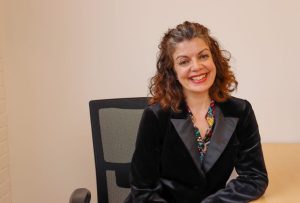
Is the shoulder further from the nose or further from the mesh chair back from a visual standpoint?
the mesh chair back

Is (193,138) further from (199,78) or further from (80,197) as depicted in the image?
(80,197)

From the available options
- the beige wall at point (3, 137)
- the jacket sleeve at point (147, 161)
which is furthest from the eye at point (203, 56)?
the beige wall at point (3, 137)

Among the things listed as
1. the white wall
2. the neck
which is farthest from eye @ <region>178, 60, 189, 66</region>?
the white wall

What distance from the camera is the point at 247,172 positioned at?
1198 millimetres

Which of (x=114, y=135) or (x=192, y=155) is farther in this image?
(x=114, y=135)

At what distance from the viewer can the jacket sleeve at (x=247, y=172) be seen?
1.14 metres

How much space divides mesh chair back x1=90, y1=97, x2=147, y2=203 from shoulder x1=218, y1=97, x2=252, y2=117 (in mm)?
367

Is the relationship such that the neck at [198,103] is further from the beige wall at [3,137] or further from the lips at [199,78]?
the beige wall at [3,137]

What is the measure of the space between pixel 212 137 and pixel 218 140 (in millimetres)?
23

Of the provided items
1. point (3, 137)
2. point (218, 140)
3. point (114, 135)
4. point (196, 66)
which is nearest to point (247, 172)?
point (218, 140)

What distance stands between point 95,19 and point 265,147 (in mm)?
1189

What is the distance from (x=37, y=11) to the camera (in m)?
1.95

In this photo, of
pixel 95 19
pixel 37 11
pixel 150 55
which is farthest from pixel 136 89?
pixel 37 11

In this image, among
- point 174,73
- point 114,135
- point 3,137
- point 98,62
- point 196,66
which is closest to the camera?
point 196,66
